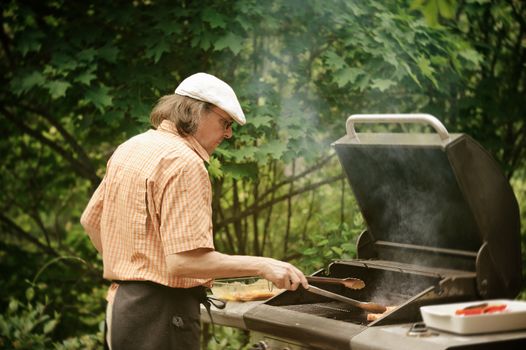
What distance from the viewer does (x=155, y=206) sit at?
3037 mm

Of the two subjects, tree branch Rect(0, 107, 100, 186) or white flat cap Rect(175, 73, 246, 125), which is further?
tree branch Rect(0, 107, 100, 186)

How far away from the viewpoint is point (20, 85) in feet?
17.7

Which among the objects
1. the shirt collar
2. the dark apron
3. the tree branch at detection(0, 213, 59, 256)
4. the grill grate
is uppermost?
the shirt collar

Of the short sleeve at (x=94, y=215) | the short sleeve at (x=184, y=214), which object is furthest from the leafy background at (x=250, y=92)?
the short sleeve at (x=184, y=214)

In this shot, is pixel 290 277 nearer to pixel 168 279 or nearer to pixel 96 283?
pixel 168 279

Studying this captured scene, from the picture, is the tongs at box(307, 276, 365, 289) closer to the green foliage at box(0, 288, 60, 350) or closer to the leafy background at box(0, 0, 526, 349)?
the leafy background at box(0, 0, 526, 349)

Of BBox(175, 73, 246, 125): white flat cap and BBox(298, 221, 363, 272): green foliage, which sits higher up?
BBox(175, 73, 246, 125): white flat cap

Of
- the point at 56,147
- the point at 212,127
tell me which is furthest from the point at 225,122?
the point at 56,147

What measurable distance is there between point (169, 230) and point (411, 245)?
1348 millimetres

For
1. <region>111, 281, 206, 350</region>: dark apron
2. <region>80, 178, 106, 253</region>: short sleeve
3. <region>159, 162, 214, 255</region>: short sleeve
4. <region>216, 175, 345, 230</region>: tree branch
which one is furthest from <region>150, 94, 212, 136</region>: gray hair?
<region>216, 175, 345, 230</region>: tree branch

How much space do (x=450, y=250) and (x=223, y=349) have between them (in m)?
2.61

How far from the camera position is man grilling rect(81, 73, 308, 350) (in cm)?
295

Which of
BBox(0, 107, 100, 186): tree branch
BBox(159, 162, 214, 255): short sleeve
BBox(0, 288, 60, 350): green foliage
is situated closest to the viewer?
BBox(159, 162, 214, 255): short sleeve

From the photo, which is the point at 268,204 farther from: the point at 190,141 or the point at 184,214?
the point at 184,214
